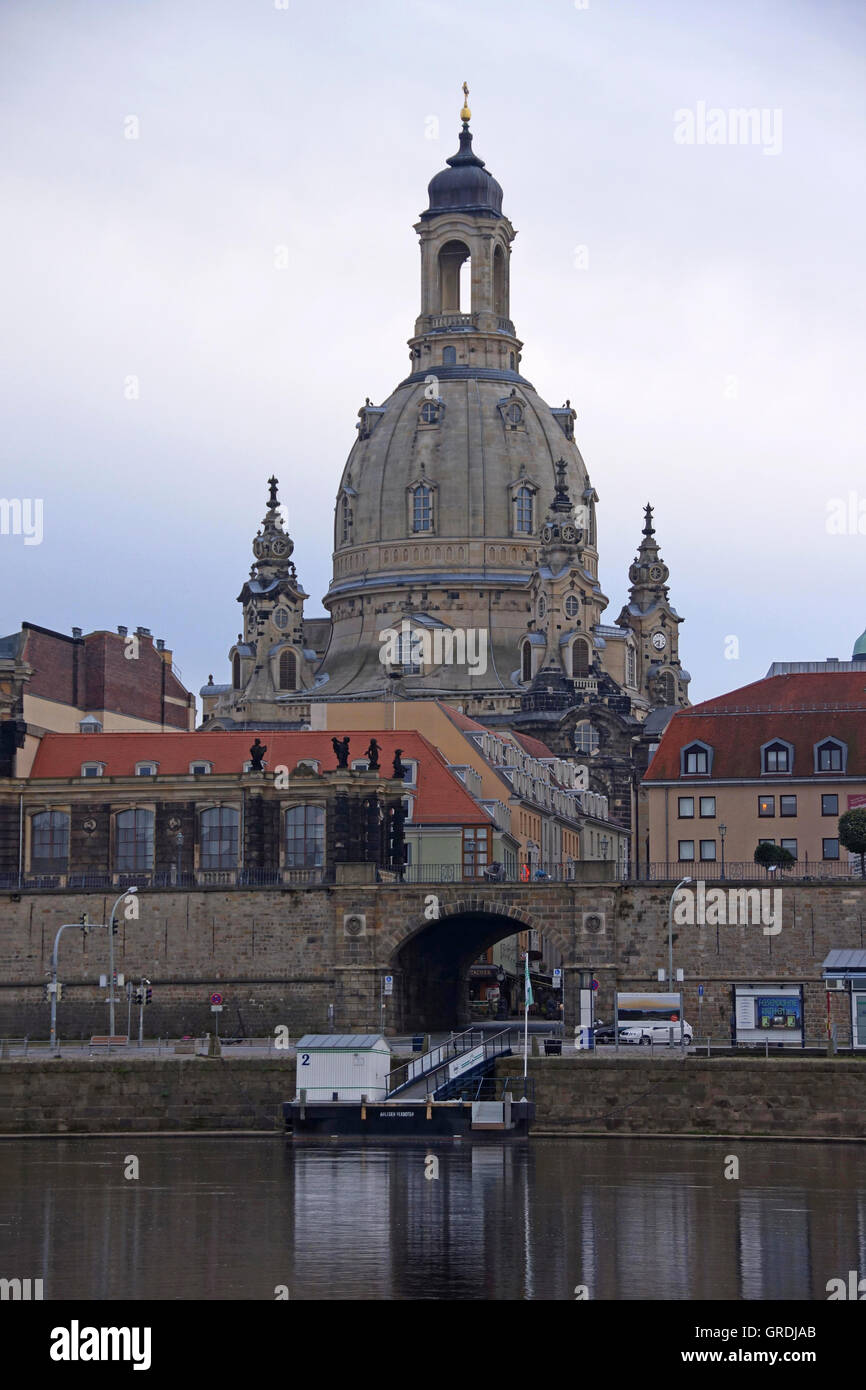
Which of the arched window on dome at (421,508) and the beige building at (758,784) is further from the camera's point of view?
the arched window on dome at (421,508)

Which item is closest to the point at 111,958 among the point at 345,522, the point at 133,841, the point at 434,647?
the point at 133,841

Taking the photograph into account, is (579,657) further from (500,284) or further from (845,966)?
(845,966)

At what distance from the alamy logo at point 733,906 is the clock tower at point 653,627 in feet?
291

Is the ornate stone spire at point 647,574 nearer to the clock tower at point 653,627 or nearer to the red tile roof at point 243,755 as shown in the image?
the clock tower at point 653,627

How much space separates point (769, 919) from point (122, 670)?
5403 centimetres

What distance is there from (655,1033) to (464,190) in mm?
109740

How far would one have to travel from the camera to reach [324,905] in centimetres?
9425

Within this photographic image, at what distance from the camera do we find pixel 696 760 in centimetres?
10875

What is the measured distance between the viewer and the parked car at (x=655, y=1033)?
8450 cm

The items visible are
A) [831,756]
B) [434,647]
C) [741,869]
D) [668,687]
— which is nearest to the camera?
[741,869]

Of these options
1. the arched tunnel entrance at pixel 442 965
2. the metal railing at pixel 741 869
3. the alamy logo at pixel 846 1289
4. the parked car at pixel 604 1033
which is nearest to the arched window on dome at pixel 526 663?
the arched tunnel entrance at pixel 442 965
